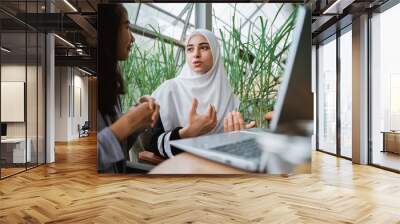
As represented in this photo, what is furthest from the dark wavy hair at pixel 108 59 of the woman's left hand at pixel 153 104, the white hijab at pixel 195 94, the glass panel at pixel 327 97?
the glass panel at pixel 327 97

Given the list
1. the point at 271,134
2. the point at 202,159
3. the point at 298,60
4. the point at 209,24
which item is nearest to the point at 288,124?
the point at 271,134

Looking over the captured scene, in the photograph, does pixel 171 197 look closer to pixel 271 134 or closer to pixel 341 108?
pixel 271 134

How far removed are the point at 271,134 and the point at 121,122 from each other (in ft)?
7.40

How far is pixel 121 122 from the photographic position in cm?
584

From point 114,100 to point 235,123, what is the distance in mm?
1881

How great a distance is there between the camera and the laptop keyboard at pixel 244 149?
5.42 meters

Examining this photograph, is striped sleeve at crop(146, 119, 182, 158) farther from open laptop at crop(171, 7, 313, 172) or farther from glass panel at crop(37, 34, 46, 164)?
glass panel at crop(37, 34, 46, 164)

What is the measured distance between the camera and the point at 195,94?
5.80 m

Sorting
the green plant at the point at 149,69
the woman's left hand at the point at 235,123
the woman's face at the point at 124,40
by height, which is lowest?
the woman's left hand at the point at 235,123

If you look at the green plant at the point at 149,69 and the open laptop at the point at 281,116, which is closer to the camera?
the open laptop at the point at 281,116

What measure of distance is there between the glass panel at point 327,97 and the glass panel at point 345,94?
17.3 inches

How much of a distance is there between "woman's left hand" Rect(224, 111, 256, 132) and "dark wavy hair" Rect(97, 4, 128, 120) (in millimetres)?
1659

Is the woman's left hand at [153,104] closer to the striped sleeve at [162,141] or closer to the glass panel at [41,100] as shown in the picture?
the striped sleeve at [162,141]

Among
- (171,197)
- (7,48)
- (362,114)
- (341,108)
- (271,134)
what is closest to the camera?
(171,197)
